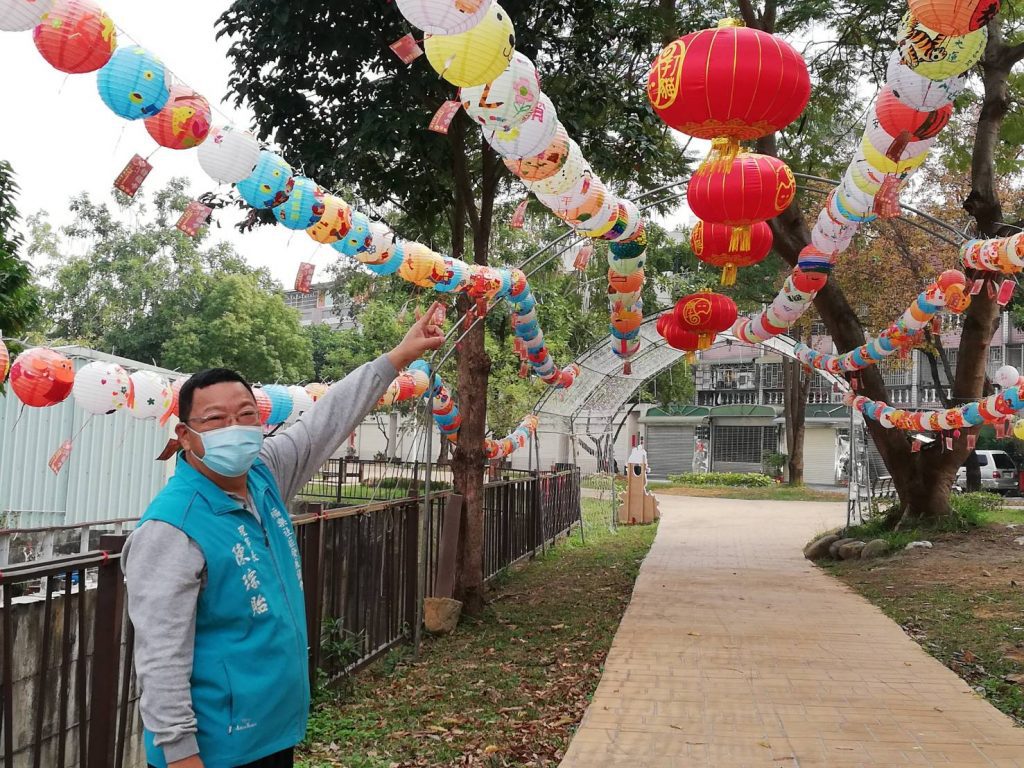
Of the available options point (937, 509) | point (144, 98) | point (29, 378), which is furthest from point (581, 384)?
point (144, 98)

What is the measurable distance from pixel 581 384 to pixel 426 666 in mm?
11886

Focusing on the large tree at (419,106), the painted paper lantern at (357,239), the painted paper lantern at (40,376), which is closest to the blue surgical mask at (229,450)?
the painted paper lantern at (357,239)

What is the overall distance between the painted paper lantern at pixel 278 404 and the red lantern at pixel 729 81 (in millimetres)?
3844

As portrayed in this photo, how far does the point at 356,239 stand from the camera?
20.1 feet

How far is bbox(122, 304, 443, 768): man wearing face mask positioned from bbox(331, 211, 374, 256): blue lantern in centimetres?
377

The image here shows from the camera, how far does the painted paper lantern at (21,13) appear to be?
11.7ft

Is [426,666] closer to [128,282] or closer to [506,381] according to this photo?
[506,381]

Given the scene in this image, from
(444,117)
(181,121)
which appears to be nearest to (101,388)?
(181,121)

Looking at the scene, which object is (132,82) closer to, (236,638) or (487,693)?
(236,638)

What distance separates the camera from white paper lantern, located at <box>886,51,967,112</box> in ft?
18.2

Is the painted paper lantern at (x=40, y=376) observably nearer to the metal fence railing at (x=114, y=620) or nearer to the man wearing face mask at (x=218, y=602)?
the metal fence railing at (x=114, y=620)

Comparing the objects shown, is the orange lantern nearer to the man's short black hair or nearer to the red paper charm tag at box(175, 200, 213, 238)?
the red paper charm tag at box(175, 200, 213, 238)

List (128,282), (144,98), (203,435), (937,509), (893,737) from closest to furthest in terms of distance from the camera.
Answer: (203,435), (144,98), (893,737), (937,509), (128,282)

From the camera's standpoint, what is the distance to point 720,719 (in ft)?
17.7
